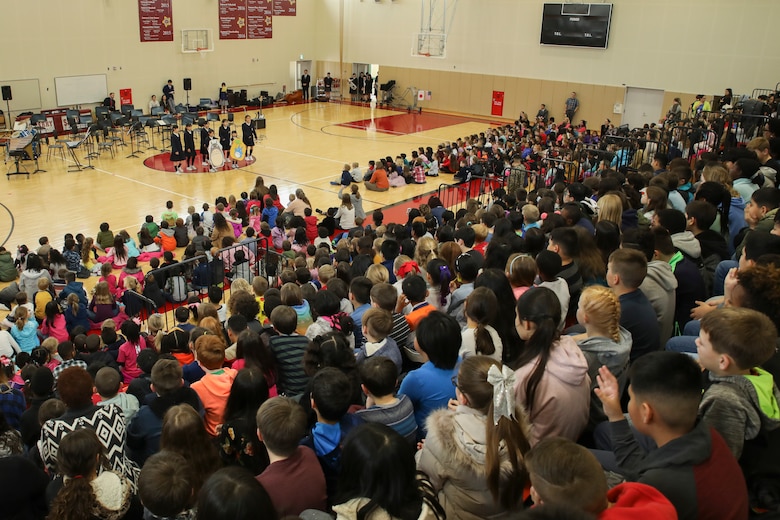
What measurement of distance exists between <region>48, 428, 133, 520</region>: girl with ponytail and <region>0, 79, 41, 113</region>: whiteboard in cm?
2023

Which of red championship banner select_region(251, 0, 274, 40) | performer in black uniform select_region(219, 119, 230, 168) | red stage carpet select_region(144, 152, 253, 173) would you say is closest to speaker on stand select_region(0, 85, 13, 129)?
red stage carpet select_region(144, 152, 253, 173)

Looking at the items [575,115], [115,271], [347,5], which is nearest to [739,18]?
[575,115]

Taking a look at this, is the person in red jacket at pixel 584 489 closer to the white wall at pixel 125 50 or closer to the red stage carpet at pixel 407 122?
the red stage carpet at pixel 407 122

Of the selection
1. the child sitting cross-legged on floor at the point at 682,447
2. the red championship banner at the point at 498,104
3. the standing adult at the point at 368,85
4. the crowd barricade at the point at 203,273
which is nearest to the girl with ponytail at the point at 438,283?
the child sitting cross-legged on floor at the point at 682,447

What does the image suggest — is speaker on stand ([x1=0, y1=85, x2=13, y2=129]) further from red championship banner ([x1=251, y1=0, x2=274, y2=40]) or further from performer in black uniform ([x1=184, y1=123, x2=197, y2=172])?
red championship banner ([x1=251, y1=0, x2=274, y2=40])

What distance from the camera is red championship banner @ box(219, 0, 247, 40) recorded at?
25.4 metres

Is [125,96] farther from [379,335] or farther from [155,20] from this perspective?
[379,335]

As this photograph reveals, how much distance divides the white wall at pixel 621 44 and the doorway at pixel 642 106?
35 cm

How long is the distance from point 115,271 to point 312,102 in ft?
66.2

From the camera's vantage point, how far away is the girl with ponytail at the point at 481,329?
373 centimetres

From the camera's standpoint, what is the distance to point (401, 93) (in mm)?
29078

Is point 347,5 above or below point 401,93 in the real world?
above

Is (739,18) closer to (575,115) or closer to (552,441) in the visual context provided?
(575,115)

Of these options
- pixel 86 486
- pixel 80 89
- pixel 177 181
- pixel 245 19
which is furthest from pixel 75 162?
pixel 86 486
